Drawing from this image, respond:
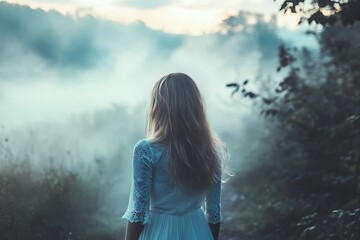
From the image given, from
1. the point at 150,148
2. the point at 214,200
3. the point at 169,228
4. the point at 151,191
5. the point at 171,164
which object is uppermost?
the point at 150,148

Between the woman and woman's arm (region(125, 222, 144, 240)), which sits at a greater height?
the woman

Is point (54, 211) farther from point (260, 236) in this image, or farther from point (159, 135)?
point (159, 135)

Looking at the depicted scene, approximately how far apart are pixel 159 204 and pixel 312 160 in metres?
4.68

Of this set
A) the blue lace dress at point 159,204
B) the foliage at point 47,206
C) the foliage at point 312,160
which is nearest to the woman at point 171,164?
the blue lace dress at point 159,204

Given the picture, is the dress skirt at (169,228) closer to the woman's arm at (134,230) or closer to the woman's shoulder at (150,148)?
the woman's arm at (134,230)

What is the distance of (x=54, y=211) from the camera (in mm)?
5598

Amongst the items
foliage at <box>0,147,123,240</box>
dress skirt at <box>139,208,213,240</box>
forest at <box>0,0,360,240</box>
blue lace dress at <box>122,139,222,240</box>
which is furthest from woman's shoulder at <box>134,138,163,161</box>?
foliage at <box>0,147,123,240</box>

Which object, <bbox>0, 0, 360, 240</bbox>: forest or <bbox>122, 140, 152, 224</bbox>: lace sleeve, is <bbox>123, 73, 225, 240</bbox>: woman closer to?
<bbox>122, 140, 152, 224</bbox>: lace sleeve

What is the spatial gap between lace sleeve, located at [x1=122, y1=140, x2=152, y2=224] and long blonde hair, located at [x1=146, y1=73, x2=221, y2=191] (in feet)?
0.36

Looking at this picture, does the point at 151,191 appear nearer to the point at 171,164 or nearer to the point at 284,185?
the point at 171,164

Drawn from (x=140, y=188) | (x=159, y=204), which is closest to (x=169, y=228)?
(x=159, y=204)

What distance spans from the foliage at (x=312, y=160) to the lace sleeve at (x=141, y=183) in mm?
2123

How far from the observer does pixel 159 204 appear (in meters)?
2.89

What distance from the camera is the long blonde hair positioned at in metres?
2.82
